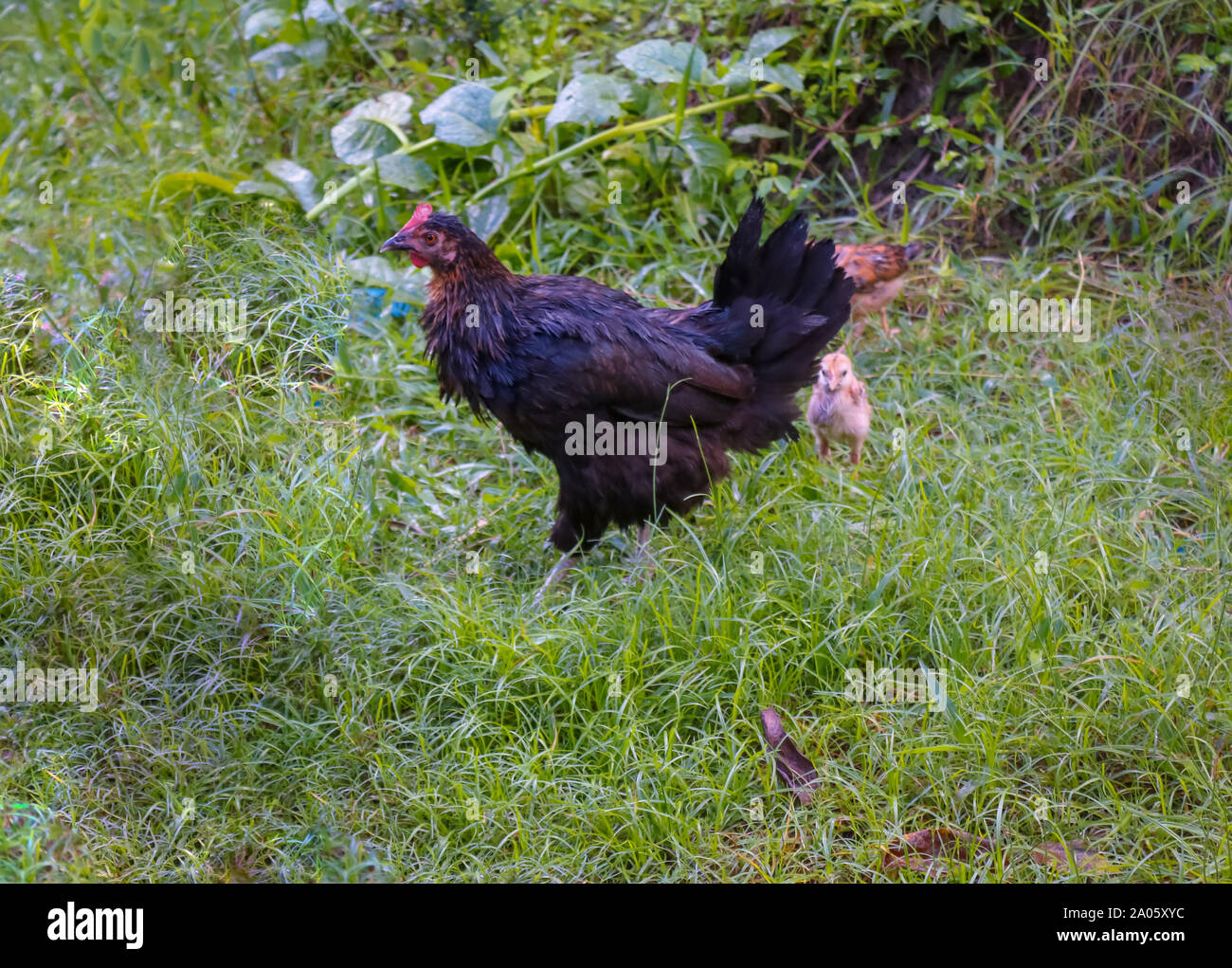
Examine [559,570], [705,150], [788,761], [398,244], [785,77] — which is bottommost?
[788,761]

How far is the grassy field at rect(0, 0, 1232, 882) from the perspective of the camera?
3607 mm

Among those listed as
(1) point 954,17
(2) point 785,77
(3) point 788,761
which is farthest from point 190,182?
(3) point 788,761

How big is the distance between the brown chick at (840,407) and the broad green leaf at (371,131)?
103 inches

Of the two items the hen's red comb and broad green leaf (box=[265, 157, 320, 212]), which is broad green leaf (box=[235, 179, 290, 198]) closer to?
broad green leaf (box=[265, 157, 320, 212])

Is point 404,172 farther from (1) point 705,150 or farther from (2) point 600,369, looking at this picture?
(2) point 600,369

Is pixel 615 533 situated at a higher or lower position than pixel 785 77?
lower

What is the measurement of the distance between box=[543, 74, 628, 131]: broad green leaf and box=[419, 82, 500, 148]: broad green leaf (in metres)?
0.32

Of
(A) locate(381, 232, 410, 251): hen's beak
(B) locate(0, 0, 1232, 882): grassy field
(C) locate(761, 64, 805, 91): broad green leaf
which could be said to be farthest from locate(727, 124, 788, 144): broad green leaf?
(A) locate(381, 232, 410, 251): hen's beak

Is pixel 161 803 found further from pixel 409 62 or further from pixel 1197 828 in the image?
pixel 409 62

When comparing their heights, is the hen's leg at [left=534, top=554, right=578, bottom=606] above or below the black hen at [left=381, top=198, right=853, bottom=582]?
below

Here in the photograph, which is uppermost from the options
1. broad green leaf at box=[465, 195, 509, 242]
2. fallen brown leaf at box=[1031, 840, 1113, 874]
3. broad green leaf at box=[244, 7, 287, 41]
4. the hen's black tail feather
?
broad green leaf at box=[244, 7, 287, 41]

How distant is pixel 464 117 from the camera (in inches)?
239

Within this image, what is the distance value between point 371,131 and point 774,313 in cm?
261

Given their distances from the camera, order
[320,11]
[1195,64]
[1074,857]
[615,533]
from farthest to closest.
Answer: [320,11] < [1195,64] < [615,533] < [1074,857]
